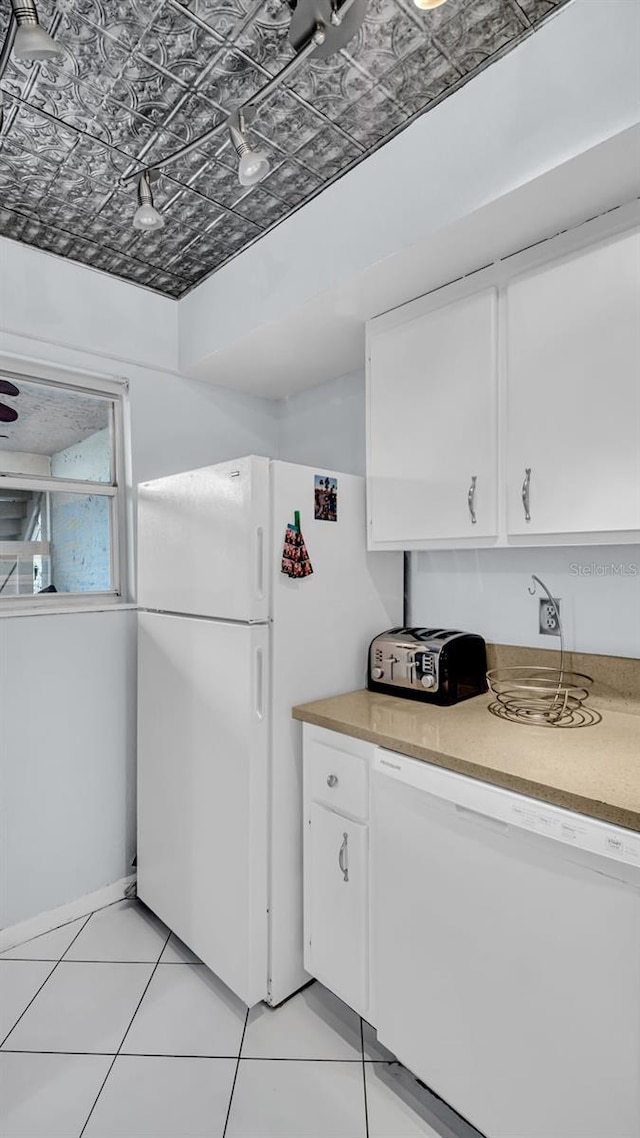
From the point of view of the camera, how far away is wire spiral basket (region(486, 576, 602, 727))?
5.24 feet

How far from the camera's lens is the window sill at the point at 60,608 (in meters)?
2.08

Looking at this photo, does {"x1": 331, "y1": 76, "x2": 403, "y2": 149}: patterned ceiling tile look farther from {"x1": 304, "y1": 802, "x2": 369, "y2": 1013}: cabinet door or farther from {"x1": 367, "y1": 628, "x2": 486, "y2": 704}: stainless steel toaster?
{"x1": 304, "y1": 802, "x2": 369, "y2": 1013}: cabinet door

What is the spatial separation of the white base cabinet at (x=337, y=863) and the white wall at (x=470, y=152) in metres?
1.41

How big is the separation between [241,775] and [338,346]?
1.61 meters

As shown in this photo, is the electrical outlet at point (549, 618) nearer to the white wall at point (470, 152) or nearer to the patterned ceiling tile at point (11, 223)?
the white wall at point (470, 152)

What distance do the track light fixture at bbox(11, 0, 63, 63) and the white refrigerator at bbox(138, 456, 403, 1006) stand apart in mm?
962

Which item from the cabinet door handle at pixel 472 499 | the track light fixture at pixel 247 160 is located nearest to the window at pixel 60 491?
the track light fixture at pixel 247 160

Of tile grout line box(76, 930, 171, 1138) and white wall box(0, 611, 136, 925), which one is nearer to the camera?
tile grout line box(76, 930, 171, 1138)

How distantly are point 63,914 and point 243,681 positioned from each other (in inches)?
51.3

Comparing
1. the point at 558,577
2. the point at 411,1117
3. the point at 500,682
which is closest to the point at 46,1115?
the point at 411,1117

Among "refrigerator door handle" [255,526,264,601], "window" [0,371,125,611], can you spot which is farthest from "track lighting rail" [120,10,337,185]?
"refrigerator door handle" [255,526,264,601]

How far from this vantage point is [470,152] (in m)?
1.39

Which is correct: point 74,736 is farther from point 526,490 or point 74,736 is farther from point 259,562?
point 526,490

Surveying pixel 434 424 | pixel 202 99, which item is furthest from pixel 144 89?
pixel 434 424
